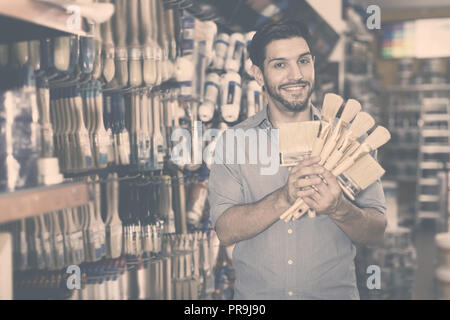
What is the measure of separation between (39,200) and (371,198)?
800 millimetres

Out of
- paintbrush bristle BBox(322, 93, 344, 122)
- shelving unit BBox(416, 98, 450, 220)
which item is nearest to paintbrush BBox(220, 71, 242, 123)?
paintbrush bristle BBox(322, 93, 344, 122)

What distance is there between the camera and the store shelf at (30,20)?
82 cm

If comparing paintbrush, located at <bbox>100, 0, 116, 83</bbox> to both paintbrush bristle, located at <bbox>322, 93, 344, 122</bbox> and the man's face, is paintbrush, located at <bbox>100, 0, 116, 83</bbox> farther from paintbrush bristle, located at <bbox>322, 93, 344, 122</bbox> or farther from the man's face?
paintbrush bristle, located at <bbox>322, 93, 344, 122</bbox>

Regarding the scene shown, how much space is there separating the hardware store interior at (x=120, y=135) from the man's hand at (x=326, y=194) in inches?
6.8

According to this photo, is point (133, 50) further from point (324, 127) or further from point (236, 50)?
point (324, 127)

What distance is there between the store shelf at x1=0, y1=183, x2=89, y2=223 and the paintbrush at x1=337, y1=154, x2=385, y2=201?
552mm

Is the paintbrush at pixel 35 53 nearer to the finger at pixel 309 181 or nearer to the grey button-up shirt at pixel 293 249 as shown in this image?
the grey button-up shirt at pixel 293 249

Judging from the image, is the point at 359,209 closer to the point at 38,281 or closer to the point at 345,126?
the point at 345,126

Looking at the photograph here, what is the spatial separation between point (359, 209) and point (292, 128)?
270 mm

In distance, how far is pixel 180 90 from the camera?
172cm

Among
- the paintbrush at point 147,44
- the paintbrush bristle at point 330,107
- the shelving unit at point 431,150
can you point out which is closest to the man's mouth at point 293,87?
the paintbrush bristle at point 330,107
